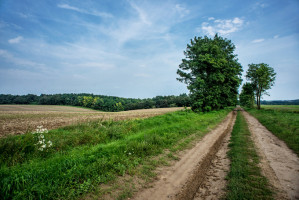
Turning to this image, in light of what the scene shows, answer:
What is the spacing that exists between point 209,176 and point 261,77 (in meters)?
44.9

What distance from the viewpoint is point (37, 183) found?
3543 millimetres

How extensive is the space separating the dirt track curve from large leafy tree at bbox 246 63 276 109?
40.4m

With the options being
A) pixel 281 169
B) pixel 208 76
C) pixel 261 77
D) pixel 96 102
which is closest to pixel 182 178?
pixel 281 169

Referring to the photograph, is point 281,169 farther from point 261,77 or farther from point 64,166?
point 261,77

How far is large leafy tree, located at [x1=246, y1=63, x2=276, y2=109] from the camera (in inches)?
1411

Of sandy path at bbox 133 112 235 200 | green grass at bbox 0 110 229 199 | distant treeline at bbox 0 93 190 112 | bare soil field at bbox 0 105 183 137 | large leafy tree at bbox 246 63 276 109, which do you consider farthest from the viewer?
distant treeline at bbox 0 93 190 112

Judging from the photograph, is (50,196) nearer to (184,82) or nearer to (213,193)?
(213,193)

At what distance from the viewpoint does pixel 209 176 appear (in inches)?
166

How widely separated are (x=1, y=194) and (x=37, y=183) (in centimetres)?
66

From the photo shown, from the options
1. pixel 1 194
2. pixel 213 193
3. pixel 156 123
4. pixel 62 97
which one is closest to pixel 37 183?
pixel 1 194

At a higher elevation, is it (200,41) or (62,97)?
(200,41)

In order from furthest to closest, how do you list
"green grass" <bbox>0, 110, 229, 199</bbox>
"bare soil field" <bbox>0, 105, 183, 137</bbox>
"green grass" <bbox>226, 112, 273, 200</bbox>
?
"bare soil field" <bbox>0, 105, 183, 137</bbox> < "green grass" <bbox>0, 110, 229, 199</bbox> < "green grass" <bbox>226, 112, 273, 200</bbox>

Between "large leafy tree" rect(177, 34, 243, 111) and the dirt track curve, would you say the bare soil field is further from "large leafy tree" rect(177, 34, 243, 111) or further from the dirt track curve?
"large leafy tree" rect(177, 34, 243, 111)

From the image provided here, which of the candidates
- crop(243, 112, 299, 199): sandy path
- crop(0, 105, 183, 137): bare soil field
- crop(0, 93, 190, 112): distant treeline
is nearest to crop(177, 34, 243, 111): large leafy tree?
crop(0, 105, 183, 137): bare soil field
